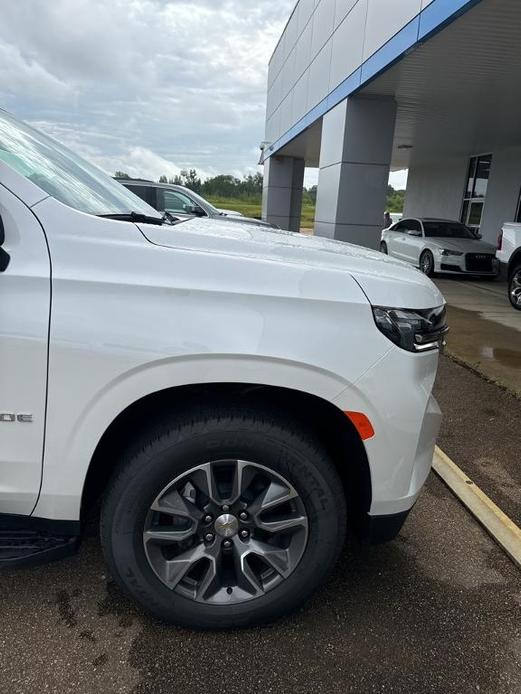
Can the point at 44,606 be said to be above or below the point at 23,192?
below

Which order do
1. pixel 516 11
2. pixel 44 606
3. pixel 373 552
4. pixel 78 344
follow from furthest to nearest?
pixel 516 11 < pixel 373 552 < pixel 44 606 < pixel 78 344

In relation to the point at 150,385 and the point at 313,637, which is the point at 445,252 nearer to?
the point at 313,637

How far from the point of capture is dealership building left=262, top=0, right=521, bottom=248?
7660 millimetres

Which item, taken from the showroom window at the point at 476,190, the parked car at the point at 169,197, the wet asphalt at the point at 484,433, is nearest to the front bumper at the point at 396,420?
the wet asphalt at the point at 484,433

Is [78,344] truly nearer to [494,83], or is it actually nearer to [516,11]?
[516,11]

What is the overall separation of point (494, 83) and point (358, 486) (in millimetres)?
9669

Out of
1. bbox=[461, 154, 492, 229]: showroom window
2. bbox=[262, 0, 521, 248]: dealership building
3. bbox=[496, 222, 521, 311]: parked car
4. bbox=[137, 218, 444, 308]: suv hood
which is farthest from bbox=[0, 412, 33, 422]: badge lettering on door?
bbox=[461, 154, 492, 229]: showroom window

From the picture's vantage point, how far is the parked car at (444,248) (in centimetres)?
1351

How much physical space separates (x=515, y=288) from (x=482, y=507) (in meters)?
7.70

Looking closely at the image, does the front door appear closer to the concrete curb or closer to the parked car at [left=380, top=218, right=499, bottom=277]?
the concrete curb

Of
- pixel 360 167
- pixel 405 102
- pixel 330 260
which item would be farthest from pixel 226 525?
pixel 405 102

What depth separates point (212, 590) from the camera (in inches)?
82.7

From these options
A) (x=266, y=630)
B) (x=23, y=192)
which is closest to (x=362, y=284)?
(x=23, y=192)

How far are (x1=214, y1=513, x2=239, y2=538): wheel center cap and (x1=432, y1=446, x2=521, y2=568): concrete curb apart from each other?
154 cm
